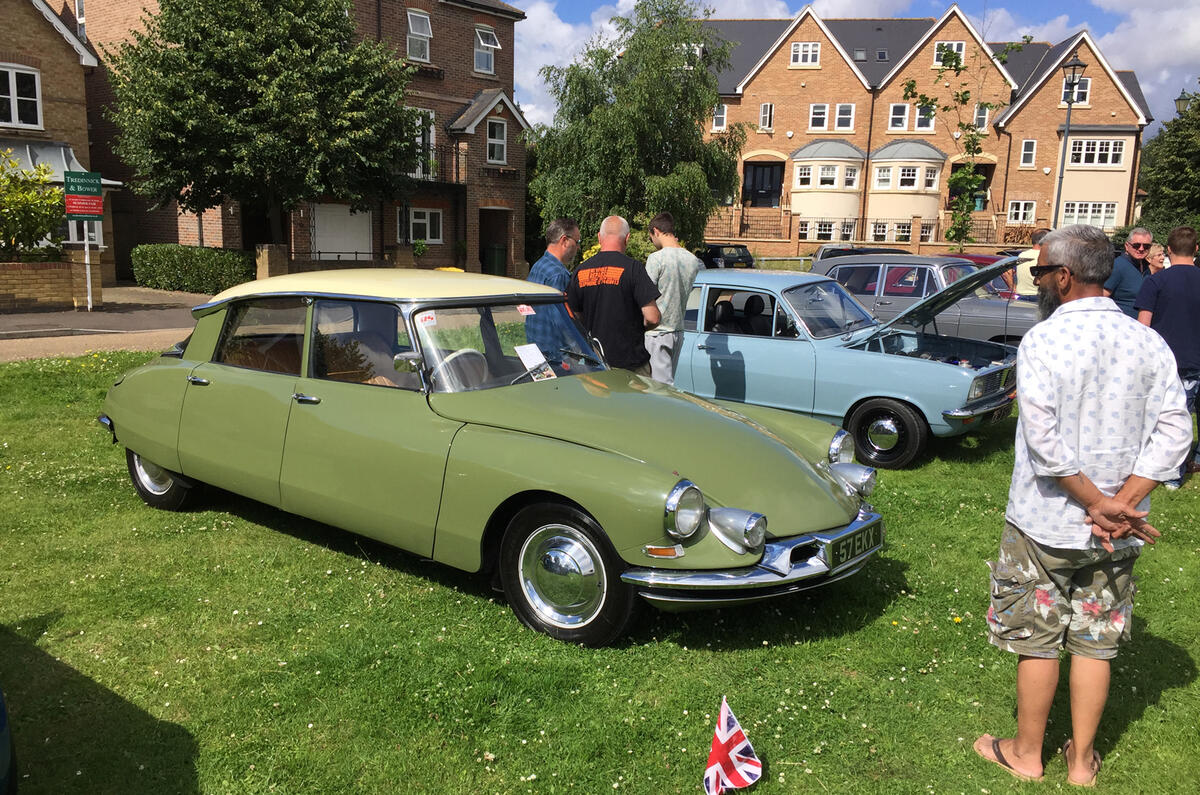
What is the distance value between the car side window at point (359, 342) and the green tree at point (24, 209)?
54.2 feet

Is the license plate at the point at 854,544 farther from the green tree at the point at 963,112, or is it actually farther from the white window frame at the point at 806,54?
the white window frame at the point at 806,54

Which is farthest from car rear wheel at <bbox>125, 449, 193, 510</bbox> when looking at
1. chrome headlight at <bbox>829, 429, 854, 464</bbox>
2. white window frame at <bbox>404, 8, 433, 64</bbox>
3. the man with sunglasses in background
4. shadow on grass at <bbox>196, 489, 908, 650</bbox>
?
white window frame at <bbox>404, 8, 433, 64</bbox>

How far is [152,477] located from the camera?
594 centimetres

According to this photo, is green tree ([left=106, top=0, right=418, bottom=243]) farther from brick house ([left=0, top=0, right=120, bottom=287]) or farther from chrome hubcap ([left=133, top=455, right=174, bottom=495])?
chrome hubcap ([left=133, top=455, right=174, bottom=495])

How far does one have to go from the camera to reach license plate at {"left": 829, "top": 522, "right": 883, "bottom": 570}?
12.8 feet

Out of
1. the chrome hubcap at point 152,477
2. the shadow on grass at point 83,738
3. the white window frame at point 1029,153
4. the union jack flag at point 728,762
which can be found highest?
the white window frame at point 1029,153

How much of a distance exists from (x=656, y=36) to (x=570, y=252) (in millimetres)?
20106

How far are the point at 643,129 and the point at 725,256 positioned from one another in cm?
534

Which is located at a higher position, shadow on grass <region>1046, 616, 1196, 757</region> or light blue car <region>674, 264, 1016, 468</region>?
light blue car <region>674, 264, 1016, 468</region>

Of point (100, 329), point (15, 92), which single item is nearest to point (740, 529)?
point (100, 329)

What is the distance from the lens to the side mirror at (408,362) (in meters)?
4.48

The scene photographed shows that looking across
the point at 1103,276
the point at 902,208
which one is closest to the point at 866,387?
the point at 1103,276

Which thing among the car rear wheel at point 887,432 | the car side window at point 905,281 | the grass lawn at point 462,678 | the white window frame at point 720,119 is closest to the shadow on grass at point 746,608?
the grass lawn at point 462,678

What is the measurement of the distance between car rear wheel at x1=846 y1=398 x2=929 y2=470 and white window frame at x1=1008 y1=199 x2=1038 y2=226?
141 feet
